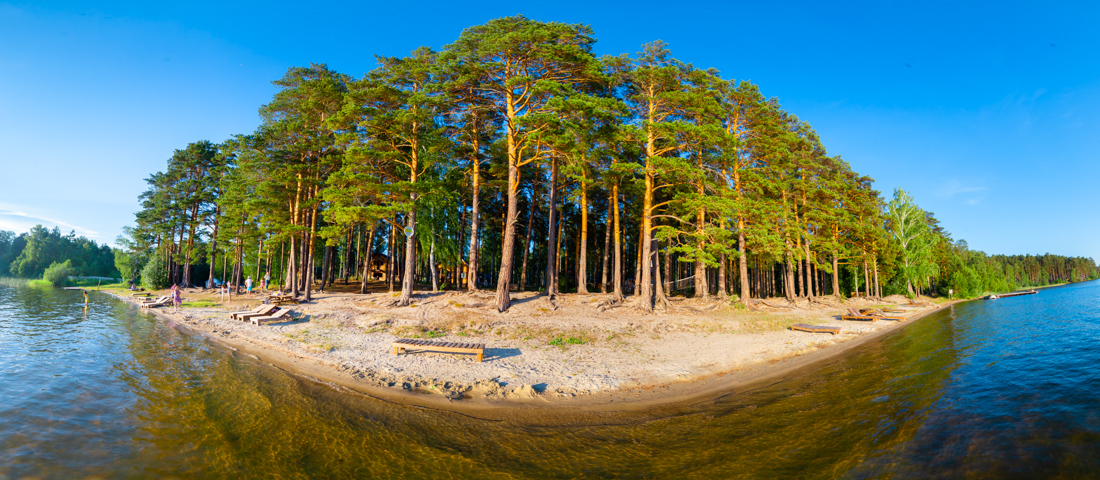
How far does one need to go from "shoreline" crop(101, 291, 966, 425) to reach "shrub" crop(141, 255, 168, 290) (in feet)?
145

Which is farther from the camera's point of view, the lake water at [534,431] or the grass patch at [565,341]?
the grass patch at [565,341]

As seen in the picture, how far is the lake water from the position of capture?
6.02m

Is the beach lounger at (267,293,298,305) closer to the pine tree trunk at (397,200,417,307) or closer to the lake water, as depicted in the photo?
the pine tree trunk at (397,200,417,307)

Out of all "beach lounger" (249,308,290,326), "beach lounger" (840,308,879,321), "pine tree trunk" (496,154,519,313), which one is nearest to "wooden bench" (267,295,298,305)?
"beach lounger" (249,308,290,326)

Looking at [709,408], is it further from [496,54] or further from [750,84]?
[750,84]

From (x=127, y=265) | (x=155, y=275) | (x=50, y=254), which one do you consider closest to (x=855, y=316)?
(x=155, y=275)

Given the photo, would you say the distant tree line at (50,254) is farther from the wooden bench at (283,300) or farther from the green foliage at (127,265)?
the wooden bench at (283,300)

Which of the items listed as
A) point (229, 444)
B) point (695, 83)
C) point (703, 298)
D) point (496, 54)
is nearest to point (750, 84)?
point (695, 83)

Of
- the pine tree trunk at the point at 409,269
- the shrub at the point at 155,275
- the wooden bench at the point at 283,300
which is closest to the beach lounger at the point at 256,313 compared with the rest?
the wooden bench at the point at 283,300

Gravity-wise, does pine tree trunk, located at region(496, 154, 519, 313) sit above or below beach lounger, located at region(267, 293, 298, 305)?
above

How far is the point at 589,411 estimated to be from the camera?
870cm

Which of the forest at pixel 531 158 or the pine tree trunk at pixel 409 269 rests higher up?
the forest at pixel 531 158

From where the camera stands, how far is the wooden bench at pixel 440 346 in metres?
12.0

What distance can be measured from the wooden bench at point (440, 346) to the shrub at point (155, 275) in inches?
2025
